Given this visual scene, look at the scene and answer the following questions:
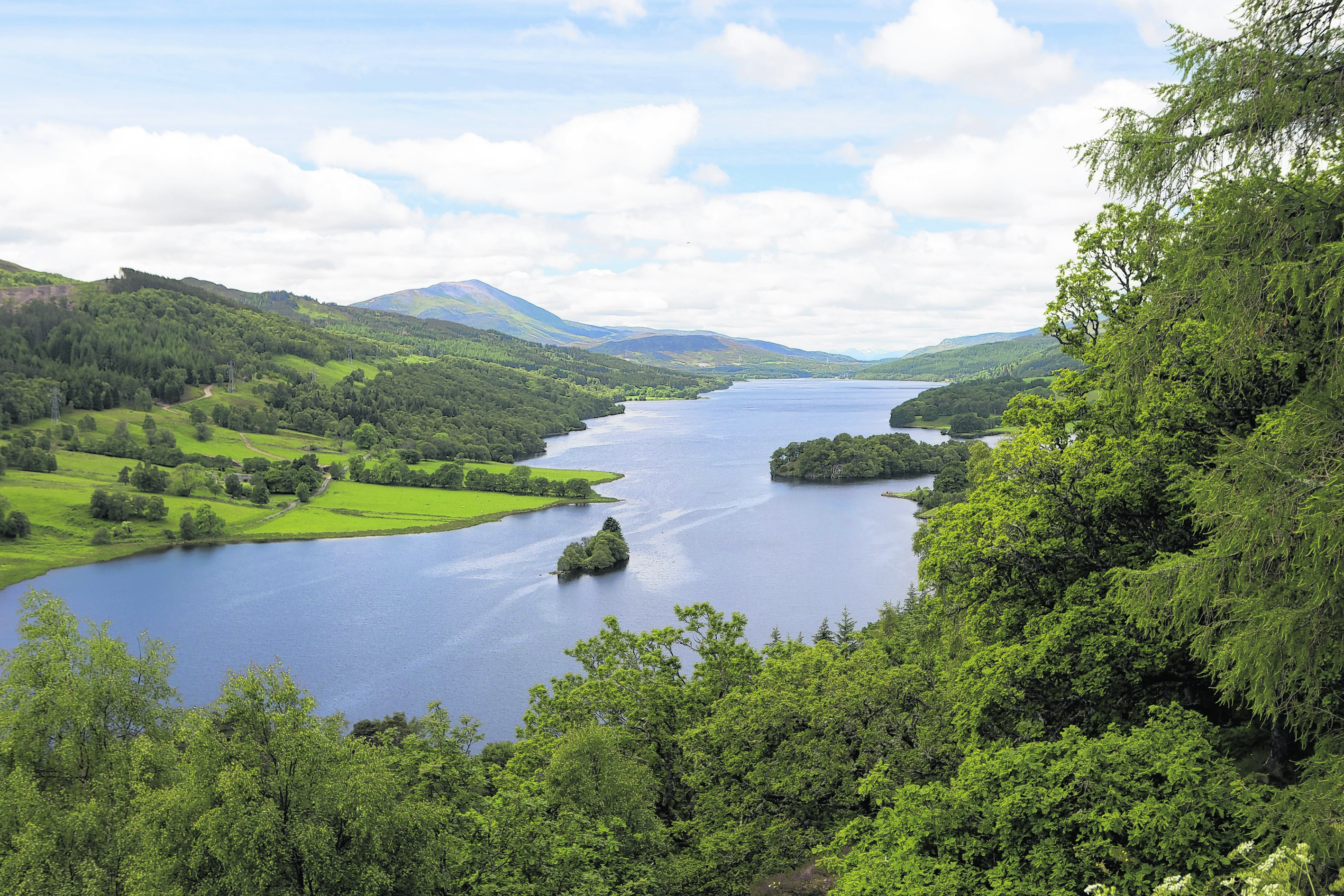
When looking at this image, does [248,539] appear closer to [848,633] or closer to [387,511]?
[387,511]

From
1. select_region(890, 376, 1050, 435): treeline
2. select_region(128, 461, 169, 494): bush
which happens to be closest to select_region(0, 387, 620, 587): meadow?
select_region(128, 461, 169, 494): bush

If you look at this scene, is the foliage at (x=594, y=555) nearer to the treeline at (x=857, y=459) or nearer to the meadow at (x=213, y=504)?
the meadow at (x=213, y=504)

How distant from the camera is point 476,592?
70.8 m

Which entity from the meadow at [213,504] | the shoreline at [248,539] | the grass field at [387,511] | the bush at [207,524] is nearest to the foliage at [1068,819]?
the shoreline at [248,539]

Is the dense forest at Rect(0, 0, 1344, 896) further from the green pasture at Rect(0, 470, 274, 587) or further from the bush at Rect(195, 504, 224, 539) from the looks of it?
the bush at Rect(195, 504, 224, 539)

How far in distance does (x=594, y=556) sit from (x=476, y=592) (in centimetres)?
1166

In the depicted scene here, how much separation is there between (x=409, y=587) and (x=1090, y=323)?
222 feet

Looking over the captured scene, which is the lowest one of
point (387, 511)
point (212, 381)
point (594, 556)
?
point (594, 556)

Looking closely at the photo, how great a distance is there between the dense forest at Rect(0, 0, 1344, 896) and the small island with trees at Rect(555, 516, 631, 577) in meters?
50.9

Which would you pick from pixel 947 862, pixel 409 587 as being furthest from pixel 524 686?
pixel 947 862

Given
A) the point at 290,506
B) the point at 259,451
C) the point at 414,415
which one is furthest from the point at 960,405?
the point at 259,451

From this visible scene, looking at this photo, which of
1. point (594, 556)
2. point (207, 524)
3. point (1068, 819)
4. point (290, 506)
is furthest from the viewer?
point (290, 506)

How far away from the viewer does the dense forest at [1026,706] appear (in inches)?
305

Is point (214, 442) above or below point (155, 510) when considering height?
above
